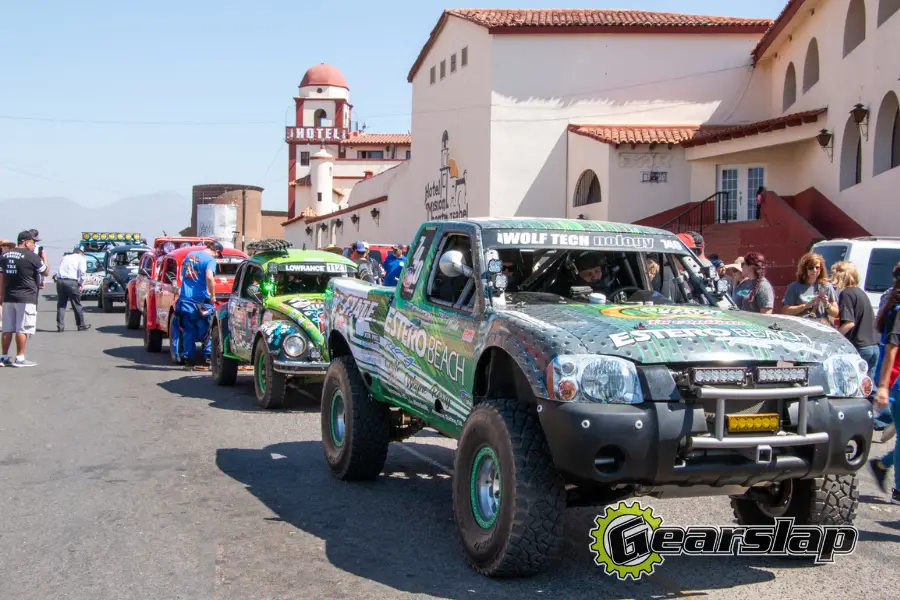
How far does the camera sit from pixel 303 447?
9.23 metres

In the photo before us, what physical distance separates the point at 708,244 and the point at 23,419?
737 inches

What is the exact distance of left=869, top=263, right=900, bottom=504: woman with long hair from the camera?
6664 millimetres

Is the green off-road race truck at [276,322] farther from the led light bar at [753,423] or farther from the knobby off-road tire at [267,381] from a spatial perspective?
the led light bar at [753,423]

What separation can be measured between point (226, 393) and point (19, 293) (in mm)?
4459

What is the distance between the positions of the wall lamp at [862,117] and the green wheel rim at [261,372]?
1465cm

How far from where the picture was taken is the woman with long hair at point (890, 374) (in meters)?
6.66

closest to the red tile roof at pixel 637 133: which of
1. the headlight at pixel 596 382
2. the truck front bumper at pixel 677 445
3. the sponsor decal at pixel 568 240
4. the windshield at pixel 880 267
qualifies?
the windshield at pixel 880 267

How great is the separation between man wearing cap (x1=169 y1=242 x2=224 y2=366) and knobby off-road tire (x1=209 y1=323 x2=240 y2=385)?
43.0 inches

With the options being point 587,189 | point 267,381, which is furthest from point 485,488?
point 587,189

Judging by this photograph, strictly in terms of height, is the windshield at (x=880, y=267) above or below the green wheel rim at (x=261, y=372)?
above

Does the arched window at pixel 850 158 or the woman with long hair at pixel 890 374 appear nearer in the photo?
the woman with long hair at pixel 890 374

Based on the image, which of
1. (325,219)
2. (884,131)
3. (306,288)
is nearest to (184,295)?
(306,288)

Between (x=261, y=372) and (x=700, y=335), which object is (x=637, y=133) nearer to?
(x=261, y=372)

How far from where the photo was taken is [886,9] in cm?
1984
